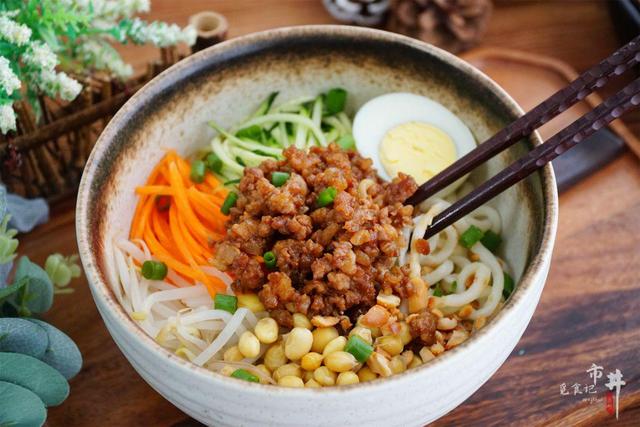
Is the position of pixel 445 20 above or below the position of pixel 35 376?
above

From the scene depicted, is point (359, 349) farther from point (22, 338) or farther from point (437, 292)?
point (22, 338)

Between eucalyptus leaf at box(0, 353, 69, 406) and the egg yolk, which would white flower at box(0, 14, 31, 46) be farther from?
the egg yolk

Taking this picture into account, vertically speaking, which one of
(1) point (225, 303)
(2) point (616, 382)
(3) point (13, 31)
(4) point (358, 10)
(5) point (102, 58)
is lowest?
(2) point (616, 382)

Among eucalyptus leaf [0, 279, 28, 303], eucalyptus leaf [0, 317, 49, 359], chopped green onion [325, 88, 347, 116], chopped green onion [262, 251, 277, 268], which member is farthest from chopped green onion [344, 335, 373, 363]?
chopped green onion [325, 88, 347, 116]

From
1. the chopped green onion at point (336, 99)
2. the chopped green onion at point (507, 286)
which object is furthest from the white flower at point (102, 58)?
the chopped green onion at point (507, 286)

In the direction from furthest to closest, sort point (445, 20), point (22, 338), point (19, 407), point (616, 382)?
point (445, 20)
point (616, 382)
point (22, 338)
point (19, 407)

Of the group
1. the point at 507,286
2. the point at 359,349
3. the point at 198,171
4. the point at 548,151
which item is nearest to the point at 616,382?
the point at 507,286
